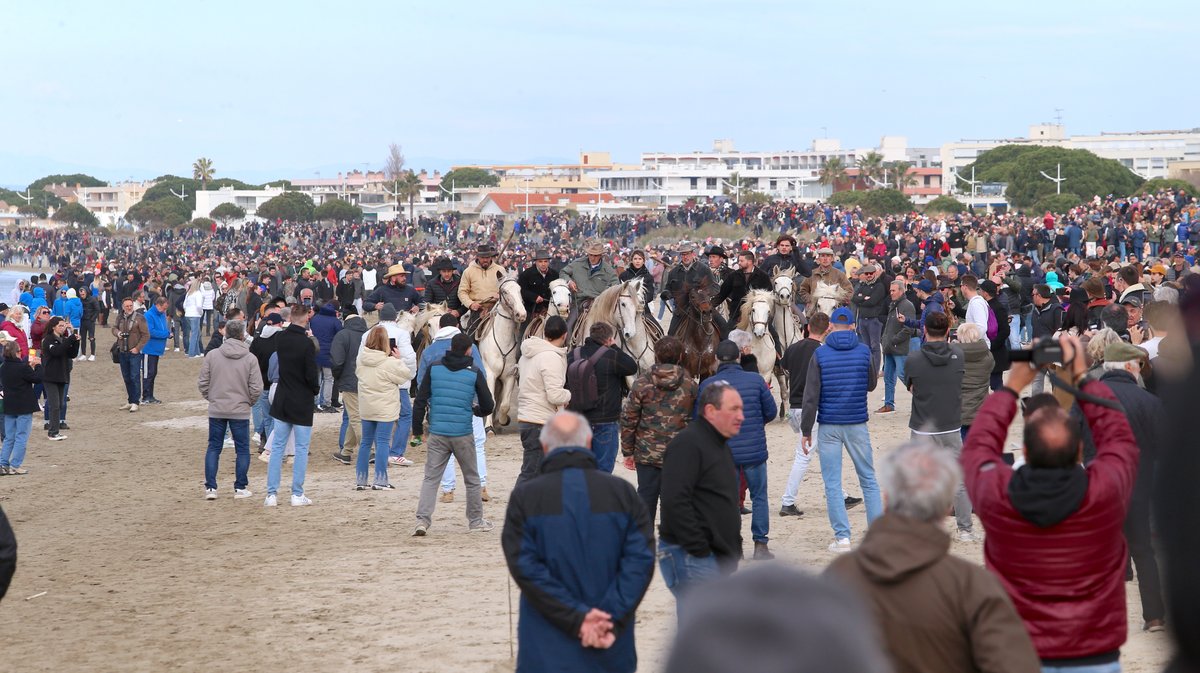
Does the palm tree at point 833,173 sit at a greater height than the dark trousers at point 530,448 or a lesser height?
greater

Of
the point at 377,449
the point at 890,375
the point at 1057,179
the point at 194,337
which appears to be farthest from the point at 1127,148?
the point at 377,449

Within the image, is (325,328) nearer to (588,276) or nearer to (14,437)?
(588,276)

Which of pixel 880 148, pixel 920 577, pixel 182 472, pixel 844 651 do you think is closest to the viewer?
pixel 844 651

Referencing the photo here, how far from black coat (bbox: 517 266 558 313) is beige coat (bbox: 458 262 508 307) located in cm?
64

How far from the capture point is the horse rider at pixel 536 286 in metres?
15.7

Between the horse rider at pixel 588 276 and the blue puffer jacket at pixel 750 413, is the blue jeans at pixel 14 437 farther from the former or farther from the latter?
the blue puffer jacket at pixel 750 413

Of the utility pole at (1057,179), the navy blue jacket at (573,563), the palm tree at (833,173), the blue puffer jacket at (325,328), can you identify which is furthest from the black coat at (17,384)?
the palm tree at (833,173)

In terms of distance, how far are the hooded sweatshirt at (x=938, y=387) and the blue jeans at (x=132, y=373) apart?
1438 centimetres

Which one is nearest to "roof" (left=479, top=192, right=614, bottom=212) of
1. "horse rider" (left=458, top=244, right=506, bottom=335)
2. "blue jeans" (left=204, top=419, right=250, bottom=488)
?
"horse rider" (left=458, top=244, right=506, bottom=335)

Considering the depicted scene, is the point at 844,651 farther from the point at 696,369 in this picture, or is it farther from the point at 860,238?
the point at 860,238

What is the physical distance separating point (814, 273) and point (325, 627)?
10.2 m

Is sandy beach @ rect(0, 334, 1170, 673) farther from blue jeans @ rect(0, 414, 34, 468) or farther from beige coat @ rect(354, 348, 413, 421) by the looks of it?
beige coat @ rect(354, 348, 413, 421)

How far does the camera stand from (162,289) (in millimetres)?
29750

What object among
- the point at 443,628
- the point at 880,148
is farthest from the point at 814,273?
the point at 880,148
